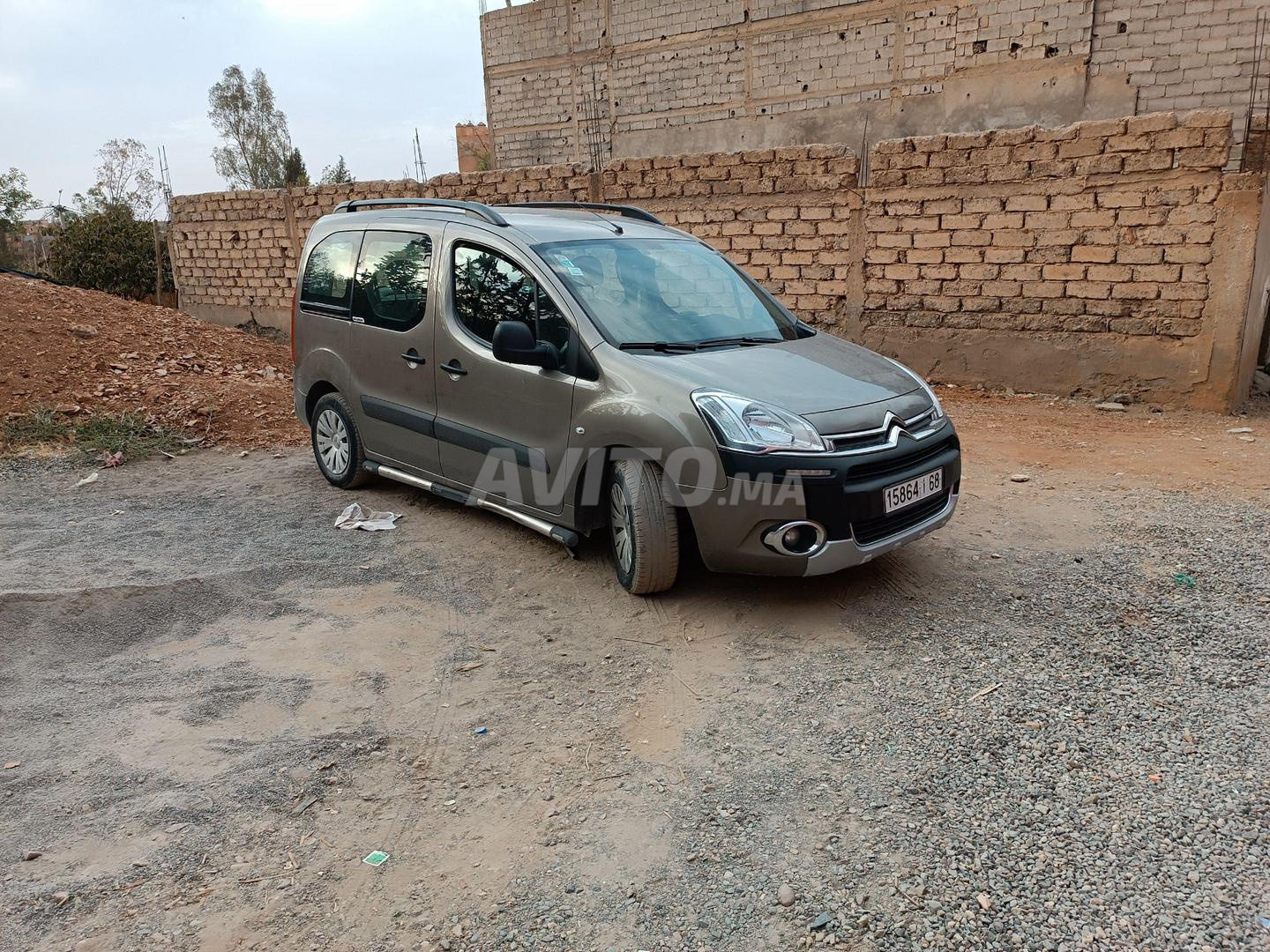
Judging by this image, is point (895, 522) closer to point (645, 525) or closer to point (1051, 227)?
point (645, 525)

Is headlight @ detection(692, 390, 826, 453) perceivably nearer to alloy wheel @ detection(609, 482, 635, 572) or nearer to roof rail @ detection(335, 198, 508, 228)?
alloy wheel @ detection(609, 482, 635, 572)

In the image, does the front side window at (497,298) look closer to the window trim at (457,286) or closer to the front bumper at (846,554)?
the window trim at (457,286)

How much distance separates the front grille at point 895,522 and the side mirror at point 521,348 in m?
1.66

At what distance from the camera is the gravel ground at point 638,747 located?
2.42 meters

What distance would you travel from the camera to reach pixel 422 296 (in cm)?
536

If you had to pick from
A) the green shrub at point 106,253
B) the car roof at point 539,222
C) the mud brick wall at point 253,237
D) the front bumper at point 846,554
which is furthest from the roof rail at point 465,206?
the green shrub at point 106,253

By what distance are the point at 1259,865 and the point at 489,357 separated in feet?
12.7

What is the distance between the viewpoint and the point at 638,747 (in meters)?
3.24

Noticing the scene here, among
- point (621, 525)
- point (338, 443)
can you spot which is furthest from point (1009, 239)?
point (338, 443)

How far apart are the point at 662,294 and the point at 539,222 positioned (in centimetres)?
89

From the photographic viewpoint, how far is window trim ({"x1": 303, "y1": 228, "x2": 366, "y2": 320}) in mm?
5918

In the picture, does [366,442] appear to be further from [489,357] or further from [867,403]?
[867,403]

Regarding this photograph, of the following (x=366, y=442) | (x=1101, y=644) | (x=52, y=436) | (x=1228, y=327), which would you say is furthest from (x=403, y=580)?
(x=1228, y=327)

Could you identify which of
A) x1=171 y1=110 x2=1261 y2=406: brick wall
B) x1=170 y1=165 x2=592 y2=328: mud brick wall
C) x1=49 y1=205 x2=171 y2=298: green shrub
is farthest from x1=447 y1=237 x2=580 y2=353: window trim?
x1=49 y1=205 x2=171 y2=298: green shrub
